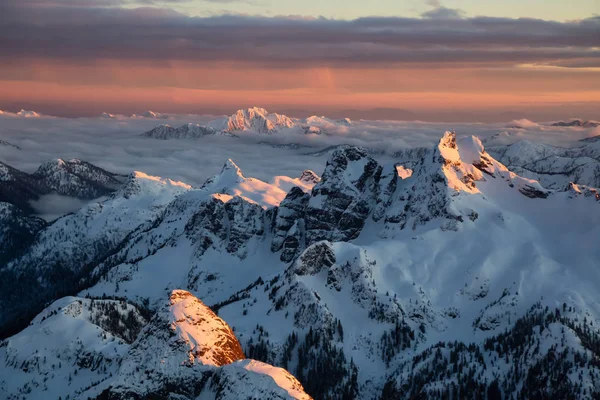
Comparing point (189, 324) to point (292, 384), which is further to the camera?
point (189, 324)

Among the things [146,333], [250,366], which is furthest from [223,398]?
[146,333]

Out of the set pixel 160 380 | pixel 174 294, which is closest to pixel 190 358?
pixel 160 380

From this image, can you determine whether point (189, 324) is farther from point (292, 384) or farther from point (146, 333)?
point (292, 384)

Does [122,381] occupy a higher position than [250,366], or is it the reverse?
[250,366]

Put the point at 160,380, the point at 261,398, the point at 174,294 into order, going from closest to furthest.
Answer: the point at 261,398
the point at 160,380
the point at 174,294

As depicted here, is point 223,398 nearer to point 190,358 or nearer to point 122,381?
point 190,358

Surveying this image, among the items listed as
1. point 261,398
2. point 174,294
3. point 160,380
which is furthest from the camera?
point 174,294

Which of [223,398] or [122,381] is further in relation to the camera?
[122,381]

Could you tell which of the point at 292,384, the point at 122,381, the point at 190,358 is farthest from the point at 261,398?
the point at 122,381
